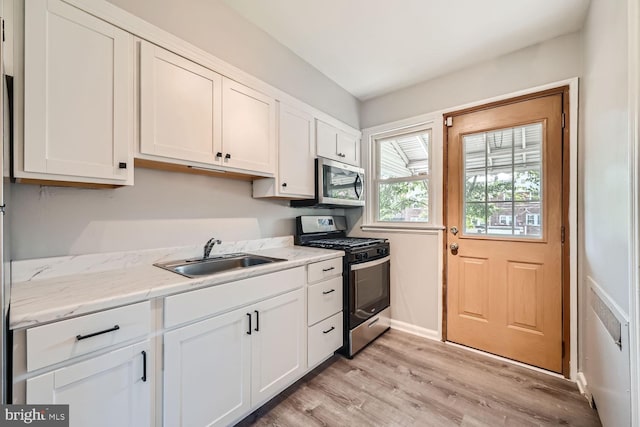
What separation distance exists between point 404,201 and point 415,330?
1.33 m

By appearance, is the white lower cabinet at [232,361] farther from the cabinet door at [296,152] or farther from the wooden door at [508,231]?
the wooden door at [508,231]

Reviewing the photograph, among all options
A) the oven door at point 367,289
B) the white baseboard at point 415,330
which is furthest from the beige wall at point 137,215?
the white baseboard at point 415,330

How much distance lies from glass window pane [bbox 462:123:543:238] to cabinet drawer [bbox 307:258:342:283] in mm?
1258

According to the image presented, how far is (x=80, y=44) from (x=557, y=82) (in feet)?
9.94

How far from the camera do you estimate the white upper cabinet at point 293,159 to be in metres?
2.17

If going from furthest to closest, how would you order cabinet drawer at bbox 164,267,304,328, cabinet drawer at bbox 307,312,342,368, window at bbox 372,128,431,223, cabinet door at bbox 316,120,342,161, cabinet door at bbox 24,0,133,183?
1. window at bbox 372,128,431,223
2. cabinet door at bbox 316,120,342,161
3. cabinet drawer at bbox 307,312,342,368
4. cabinet drawer at bbox 164,267,304,328
5. cabinet door at bbox 24,0,133,183

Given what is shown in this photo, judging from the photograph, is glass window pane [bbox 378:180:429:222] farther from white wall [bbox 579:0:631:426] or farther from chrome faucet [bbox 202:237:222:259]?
chrome faucet [bbox 202:237:222:259]

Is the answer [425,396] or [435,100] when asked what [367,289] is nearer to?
[425,396]

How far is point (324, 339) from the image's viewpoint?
2090 mm

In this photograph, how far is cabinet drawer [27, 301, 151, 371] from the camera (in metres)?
0.89

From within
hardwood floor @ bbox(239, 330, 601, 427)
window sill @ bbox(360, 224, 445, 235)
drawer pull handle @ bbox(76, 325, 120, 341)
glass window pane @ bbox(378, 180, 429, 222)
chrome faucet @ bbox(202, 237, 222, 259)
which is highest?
glass window pane @ bbox(378, 180, 429, 222)

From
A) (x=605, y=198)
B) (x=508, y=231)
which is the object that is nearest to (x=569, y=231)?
(x=508, y=231)

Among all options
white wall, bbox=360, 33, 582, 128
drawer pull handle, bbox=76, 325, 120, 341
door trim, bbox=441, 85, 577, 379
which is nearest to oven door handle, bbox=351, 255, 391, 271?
door trim, bbox=441, 85, 577, 379

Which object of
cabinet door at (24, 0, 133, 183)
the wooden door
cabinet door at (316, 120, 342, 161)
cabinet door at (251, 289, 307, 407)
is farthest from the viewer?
cabinet door at (316, 120, 342, 161)
